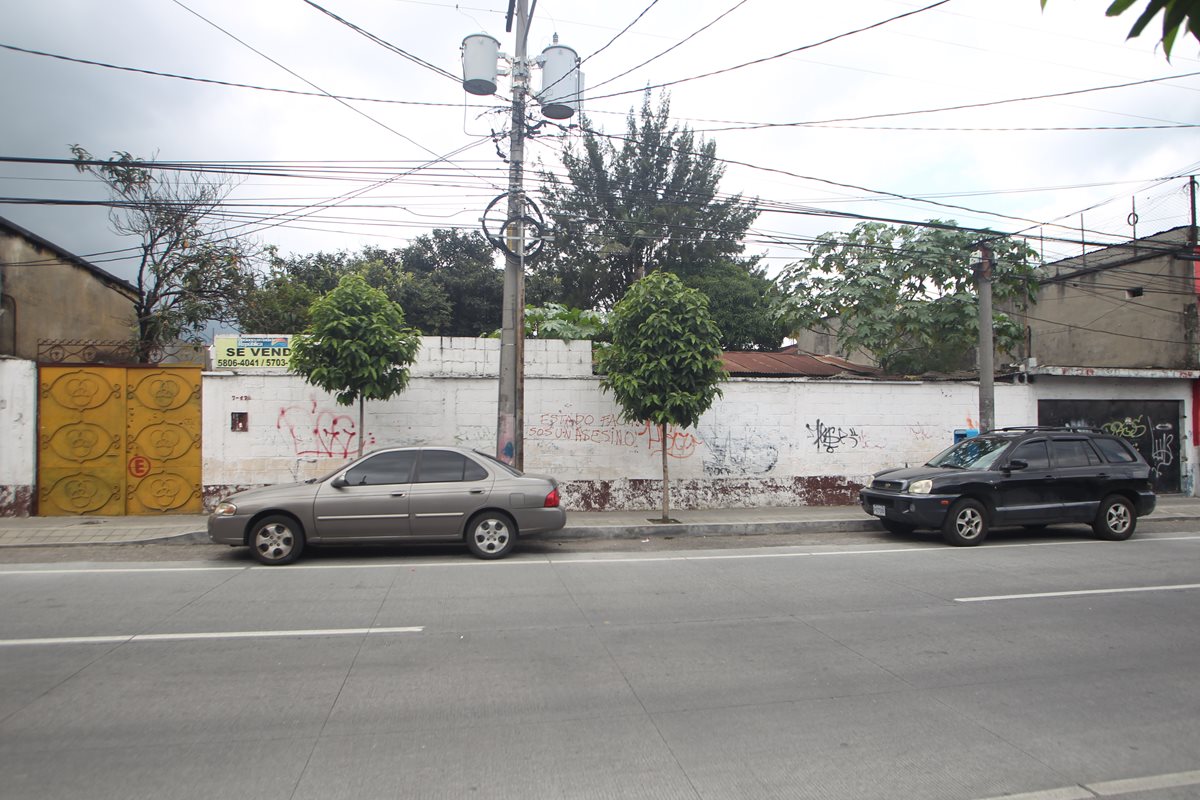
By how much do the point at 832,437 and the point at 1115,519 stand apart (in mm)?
5198

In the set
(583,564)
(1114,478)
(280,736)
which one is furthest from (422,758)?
(1114,478)

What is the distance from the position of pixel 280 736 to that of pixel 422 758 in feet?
2.97

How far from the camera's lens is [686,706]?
467 centimetres

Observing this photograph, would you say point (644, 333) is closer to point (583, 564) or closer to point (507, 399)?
point (507, 399)

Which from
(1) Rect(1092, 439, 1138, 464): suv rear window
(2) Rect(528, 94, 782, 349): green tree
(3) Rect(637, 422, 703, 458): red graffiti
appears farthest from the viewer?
(2) Rect(528, 94, 782, 349): green tree

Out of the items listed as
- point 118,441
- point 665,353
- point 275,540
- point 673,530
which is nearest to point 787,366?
point 665,353

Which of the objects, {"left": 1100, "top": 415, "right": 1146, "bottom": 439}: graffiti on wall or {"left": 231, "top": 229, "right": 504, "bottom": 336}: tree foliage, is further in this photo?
{"left": 231, "top": 229, "right": 504, "bottom": 336}: tree foliage

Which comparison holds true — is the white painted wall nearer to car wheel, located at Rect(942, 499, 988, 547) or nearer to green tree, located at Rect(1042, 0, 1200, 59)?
car wheel, located at Rect(942, 499, 988, 547)

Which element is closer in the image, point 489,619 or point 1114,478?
point 489,619

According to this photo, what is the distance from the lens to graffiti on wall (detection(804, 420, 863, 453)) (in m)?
15.6

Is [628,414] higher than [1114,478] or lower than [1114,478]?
higher

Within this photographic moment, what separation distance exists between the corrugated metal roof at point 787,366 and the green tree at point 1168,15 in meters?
14.7

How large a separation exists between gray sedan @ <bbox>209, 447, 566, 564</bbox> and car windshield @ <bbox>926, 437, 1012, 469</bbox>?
6.64 m

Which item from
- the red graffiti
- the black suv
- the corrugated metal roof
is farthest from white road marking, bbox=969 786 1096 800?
the corrugated metal roof
